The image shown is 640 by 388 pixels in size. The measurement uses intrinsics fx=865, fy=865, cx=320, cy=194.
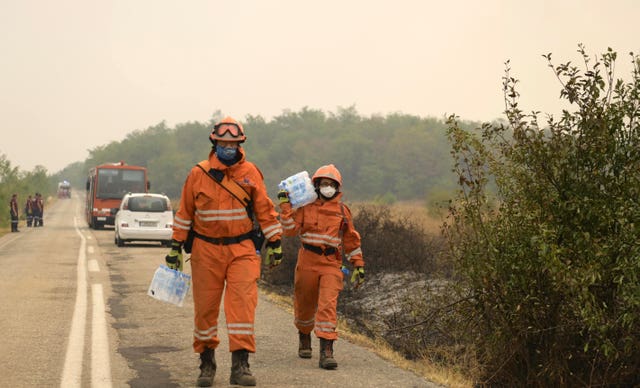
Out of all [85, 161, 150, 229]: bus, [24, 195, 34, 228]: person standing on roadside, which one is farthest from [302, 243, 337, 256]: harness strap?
[24, 195, 34, 228]: person standing on roadside

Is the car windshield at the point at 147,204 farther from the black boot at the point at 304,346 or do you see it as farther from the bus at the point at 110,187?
the black boot at the point at 304,346

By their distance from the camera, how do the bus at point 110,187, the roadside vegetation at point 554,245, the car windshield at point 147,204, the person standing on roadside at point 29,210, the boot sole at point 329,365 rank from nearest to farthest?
the roadside vegetation at point 554,245 < the boot sole at point 329,365 < the car windshield at point 147,204 < the bus at point 110,187 < the person standing on roadside at point 29,210

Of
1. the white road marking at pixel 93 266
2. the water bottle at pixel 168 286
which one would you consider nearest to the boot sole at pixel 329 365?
the water bottle at pixel 168 286

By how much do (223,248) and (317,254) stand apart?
126 cm

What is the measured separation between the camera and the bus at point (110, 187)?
36.9 m

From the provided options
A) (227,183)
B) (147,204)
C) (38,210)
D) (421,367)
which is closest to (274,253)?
(227,183)

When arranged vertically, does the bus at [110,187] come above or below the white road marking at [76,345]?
above

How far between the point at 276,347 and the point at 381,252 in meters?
8.58

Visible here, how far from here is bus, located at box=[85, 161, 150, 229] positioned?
36.9 metres

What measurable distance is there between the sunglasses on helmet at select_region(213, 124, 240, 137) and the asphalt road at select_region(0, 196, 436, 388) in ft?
6.40

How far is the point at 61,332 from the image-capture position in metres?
9.26

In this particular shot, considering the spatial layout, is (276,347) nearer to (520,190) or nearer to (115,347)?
(115,347)

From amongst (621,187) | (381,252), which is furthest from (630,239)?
(381,252)

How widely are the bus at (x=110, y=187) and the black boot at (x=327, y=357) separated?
30.0 meters
